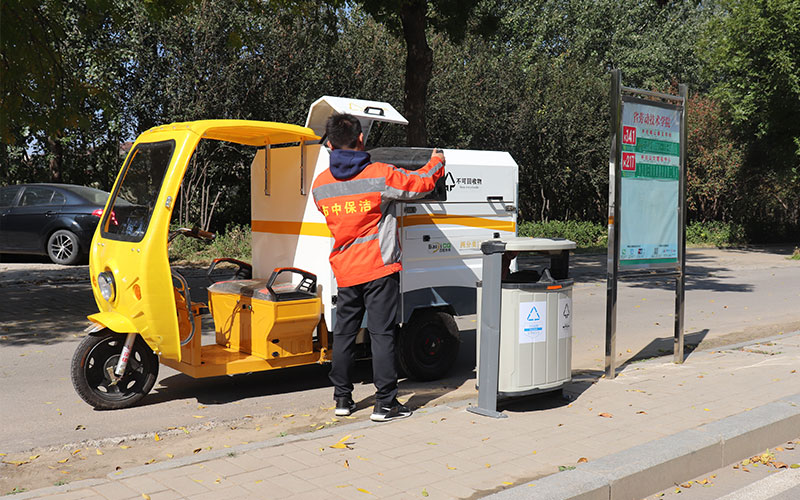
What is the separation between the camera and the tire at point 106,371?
18.3ft

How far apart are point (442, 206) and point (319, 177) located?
135 cm

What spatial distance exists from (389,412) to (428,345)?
1464mm

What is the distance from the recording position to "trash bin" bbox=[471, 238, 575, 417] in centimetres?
546

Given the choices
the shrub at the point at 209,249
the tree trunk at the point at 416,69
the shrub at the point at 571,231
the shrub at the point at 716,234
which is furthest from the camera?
the shrub at the point at 716,234

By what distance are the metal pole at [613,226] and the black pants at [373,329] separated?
2.25m

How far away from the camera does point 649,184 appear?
7148 mm

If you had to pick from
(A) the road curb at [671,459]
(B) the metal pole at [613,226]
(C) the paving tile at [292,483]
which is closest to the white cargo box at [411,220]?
(B) the metal pole at [613,226]

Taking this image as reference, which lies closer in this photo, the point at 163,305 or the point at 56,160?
the point at 163,305

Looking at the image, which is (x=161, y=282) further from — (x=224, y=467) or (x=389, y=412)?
(x=389, y=412)

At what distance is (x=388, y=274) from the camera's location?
5.47 m

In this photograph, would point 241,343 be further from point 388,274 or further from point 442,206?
point 442,206

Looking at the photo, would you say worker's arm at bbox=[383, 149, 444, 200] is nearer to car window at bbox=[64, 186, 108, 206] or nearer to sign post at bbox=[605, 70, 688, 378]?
sign post at bbox=[605, 70, 688, 378]

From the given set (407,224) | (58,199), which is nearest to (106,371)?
(407,224)

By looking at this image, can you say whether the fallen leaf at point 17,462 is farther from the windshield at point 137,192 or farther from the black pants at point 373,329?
the black pants at point 373,329
